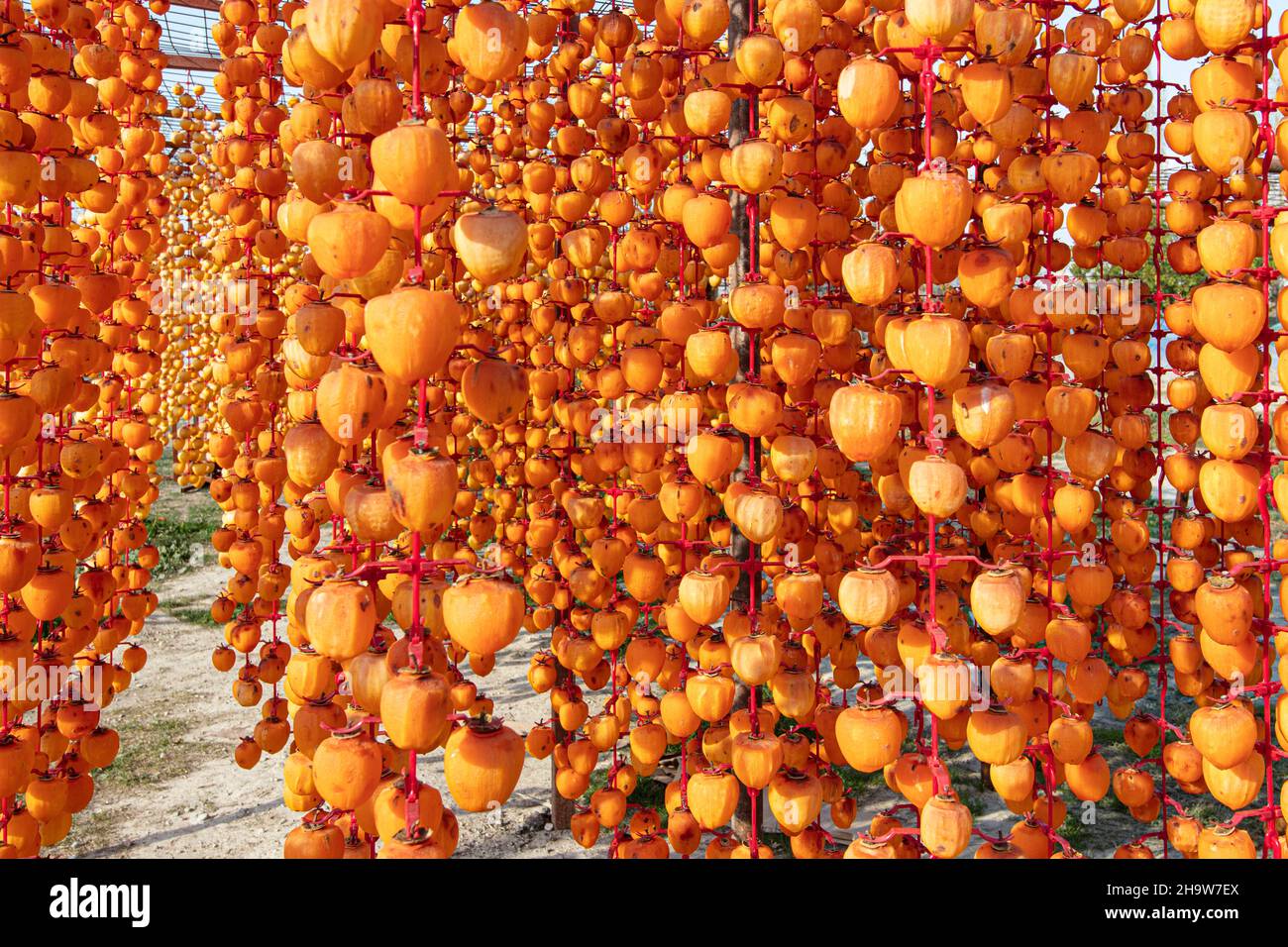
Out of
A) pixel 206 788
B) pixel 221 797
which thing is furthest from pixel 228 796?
pixel 206 788

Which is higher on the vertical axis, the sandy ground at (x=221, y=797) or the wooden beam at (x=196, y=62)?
the wooden beam at (x=196, y=62)

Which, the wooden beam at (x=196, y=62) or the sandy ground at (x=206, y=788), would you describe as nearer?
the sandy ground at (x=206, y=788)

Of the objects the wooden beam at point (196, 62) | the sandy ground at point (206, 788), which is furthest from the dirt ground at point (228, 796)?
A: the wooden beam at point (196, 62)

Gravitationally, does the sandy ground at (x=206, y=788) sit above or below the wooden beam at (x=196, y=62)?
below

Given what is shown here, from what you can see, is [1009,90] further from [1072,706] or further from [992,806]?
[992,806]

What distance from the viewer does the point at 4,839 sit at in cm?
262

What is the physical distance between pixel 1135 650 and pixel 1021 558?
1.50 feet

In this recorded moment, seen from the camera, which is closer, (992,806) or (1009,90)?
(1009,90)

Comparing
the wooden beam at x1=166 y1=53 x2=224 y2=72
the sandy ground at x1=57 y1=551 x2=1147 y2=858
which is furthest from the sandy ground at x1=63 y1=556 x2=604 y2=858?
the wooden beam at x1=166 y1=53 x2=224 y2=72

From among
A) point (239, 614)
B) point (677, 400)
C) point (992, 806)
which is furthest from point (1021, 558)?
point (239, 614)

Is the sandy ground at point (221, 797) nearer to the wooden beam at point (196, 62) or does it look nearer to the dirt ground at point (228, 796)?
the dirt ground at point (228, 796)

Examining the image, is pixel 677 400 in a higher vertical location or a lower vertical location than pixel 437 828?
higher

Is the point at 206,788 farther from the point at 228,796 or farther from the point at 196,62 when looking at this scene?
the point at 196,62

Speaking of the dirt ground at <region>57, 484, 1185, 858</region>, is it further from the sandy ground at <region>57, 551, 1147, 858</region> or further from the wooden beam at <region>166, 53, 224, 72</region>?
the wooden beam at <region>166, 53, 224, 72</region>
